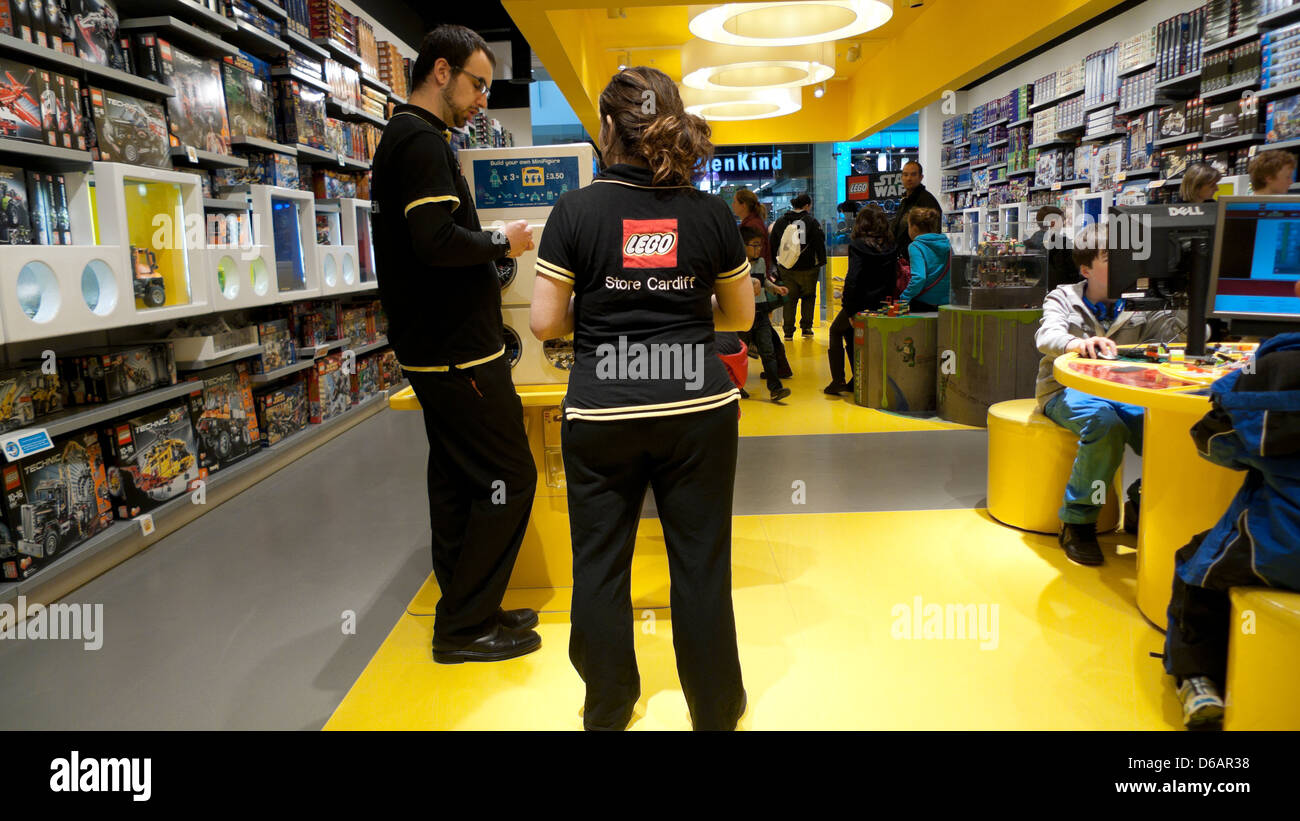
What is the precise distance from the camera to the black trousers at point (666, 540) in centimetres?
173

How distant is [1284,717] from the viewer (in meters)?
1.64

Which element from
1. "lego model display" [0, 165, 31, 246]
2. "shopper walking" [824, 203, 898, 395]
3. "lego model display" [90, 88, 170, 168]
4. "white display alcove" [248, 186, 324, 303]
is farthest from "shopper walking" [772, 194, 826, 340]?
"lego model display" [0, 165, 31, 246]

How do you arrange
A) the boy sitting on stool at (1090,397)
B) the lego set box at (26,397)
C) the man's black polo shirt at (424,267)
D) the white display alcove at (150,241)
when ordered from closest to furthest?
the man's black polo shirt at (424,267) < the lego set box at (26,397) < the boy sitting on stool at (1090,397) < the white display alcove at (150,241)

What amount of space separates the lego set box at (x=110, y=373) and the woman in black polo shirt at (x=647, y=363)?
250 cm

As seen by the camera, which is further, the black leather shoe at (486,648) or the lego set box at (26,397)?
the lego set box at (26,397)

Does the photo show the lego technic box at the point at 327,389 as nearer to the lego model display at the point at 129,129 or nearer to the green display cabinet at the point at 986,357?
the lego model display at the point at 129,129

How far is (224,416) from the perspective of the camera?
169 inches

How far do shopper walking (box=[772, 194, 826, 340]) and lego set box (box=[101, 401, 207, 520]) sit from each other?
5.46m

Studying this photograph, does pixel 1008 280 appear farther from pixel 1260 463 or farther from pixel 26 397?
pixel 26 397

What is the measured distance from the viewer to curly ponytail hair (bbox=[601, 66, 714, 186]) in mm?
1669

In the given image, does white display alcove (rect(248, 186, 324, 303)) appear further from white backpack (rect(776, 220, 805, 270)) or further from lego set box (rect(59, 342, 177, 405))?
white backpack (rect(776, 220, 805, 270))

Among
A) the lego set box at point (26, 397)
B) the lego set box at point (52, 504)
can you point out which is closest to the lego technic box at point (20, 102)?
the lego set box at point (26, 397)

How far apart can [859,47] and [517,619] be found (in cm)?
879

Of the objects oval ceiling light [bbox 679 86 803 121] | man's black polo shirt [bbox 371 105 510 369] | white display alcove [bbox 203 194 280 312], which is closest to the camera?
man's black polo shirt [bbox 371 105 510 369]
